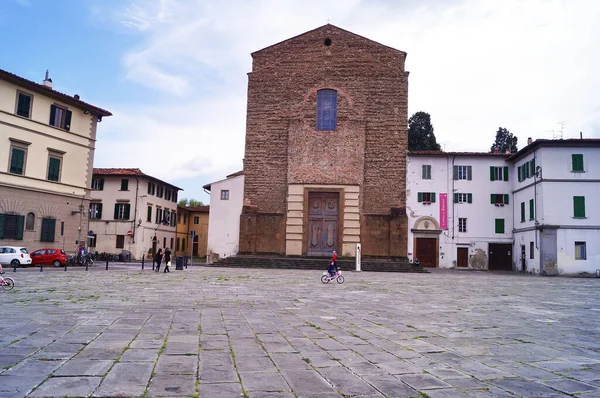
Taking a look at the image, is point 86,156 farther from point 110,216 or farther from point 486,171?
point 486,171

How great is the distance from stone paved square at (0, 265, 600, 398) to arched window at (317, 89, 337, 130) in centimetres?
2774

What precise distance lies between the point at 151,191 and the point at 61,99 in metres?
16.9

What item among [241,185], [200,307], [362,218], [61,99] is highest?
[61,99]

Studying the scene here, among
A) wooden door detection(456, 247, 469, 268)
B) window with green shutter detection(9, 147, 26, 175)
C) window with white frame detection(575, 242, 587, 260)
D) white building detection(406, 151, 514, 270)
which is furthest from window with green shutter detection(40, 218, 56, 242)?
window with white frame detection(575, 242, 587, 260)

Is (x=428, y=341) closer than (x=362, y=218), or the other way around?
(x=428, y=341)

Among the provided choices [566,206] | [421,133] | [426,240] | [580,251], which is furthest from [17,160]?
[421,133]

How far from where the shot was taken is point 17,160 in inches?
1136

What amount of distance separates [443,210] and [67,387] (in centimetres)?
3905

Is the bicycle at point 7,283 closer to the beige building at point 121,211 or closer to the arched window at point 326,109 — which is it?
the arched window at point 326,109

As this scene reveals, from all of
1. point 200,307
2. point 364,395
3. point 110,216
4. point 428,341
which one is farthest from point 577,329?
point 110,216

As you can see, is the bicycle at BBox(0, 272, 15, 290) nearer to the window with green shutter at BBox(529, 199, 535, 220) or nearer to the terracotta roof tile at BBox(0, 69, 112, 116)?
the terracotta roof tile at BBox(0, 69, 112, 116)

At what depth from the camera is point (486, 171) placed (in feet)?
135

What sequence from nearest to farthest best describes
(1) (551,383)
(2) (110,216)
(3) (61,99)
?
(1) (551,383), (3) (61,99), (2) (110,216)

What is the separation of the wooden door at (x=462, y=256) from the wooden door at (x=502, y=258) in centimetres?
197
